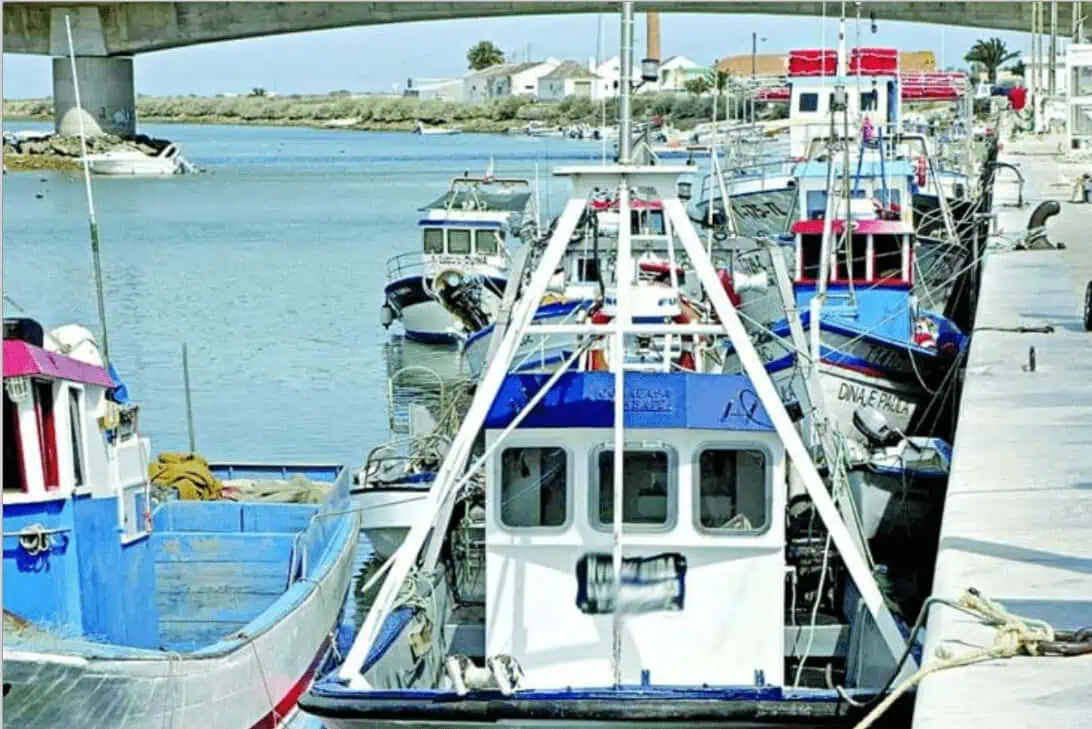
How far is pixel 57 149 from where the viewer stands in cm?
8838

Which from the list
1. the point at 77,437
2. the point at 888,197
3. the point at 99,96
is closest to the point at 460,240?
the point at 888,197

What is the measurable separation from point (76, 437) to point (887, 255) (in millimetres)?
13037

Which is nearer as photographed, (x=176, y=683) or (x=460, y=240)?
(x=176, y=683)

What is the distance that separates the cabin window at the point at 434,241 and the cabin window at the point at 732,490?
25.0 metres

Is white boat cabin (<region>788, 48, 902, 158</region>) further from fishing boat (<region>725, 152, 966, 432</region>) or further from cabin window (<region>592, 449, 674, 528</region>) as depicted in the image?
cabin window (<region>592, 449, 674, 528</region>)

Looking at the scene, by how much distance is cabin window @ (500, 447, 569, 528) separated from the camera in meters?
9.28

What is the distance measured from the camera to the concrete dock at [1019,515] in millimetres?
7062

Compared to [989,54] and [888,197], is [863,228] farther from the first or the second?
[989,54]

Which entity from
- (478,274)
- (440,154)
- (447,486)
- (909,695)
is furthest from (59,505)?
(440,154)

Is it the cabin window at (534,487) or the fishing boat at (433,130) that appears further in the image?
the fishing boat at (433,130)

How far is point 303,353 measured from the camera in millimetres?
33625

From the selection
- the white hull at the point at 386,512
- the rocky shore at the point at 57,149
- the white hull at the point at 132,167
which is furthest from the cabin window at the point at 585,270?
the rocky shore at the point at 57,149

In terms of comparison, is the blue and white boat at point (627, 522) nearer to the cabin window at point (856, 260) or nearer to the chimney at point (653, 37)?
the chimney at point (653, 37)

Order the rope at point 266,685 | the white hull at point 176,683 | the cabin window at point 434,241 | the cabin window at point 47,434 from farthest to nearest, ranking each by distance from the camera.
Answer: the cabin window at point 434,241 < the rope at point 266,685 < the cabin window at point 47,434 < the white hull at point 176,683
